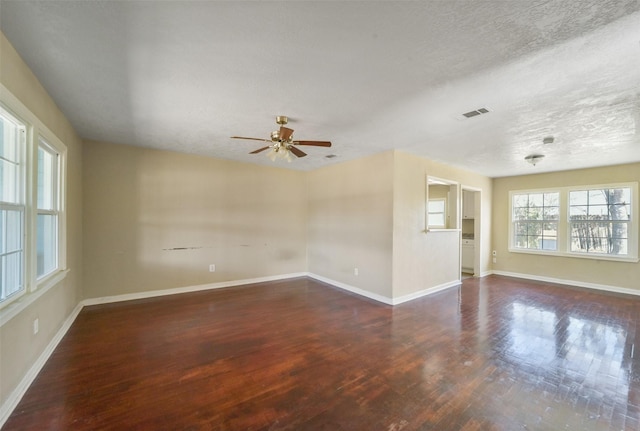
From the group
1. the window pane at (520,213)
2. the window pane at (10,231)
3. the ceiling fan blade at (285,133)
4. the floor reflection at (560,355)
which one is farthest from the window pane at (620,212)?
the window pane at (10,231)

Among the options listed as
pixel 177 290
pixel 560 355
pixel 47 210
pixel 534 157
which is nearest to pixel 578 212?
pixel 534 157

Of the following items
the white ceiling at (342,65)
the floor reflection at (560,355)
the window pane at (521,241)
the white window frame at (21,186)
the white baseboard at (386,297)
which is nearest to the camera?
the white ceiling at (342,65)

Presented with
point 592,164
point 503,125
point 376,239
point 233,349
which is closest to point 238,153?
point 376,239

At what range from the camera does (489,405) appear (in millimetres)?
1886

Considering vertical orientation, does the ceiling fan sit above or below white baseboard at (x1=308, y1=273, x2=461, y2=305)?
above

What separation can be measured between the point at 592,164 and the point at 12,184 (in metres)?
8.17

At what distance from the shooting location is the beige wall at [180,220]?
4.06 metres

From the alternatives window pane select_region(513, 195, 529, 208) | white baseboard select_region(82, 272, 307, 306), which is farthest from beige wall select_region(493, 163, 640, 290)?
white baseboard select_region(82, 272, 307, 306)

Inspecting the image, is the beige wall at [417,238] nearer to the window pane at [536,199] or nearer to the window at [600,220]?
the window pane at [536,199]

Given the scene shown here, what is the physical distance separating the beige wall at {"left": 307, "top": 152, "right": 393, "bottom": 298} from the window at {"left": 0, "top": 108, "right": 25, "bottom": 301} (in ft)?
13.5

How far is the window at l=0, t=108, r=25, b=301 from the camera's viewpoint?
6.12 ft

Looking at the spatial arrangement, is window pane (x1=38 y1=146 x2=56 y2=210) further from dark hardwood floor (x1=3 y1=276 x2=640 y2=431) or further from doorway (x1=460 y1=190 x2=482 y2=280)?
doorway (x1=460 y1=190 x2=482 y2=280)

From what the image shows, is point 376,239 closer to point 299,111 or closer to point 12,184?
point 299,111

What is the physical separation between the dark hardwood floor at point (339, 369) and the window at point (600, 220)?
153 centimetres
